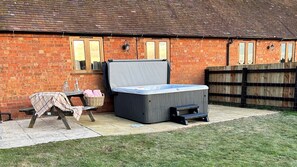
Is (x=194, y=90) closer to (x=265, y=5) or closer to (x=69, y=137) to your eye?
(x=69, y=137)

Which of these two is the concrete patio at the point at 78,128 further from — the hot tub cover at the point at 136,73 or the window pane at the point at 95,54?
the window pane at the point at 95,54

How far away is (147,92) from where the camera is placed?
5922mm

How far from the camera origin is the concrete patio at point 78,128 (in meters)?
4.76

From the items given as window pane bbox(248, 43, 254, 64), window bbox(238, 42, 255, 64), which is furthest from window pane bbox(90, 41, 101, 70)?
window pane bbox(248, 43, 254, 64)

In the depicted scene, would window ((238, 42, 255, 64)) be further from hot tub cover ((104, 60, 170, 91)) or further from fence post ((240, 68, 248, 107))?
hot tub cover ((104, 60, 170, 91))

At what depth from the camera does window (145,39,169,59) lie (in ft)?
27.5

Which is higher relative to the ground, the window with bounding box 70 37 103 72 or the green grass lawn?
the window with bounding box 70 37 103 72

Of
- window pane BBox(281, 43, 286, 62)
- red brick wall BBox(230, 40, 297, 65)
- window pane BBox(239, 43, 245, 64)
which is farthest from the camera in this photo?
window pane BBox(281, 43, 286, 62)

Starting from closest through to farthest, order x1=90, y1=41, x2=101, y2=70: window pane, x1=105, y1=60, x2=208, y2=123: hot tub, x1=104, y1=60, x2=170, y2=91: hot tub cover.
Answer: x1=105, y1=60, x2=208, y2=123: hot tub
x1=104, y1=60, x2=170, y2=91: hot tub cover
x1=90, y1=41, x2=101, y2=70: window pane

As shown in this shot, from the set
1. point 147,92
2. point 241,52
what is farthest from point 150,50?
point 241,52

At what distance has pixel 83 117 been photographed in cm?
708

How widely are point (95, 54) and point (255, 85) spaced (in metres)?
5.13

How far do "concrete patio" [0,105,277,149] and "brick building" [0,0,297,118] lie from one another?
43.8 inches

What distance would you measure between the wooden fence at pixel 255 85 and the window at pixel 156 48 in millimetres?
2003
